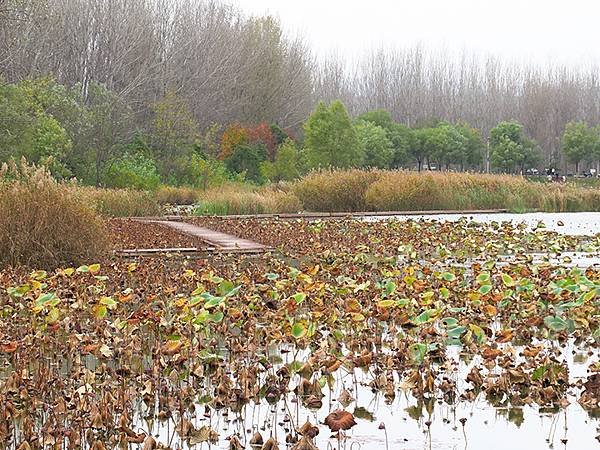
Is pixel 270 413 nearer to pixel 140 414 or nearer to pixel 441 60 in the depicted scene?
pixel 140 414

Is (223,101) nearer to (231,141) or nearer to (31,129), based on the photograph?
(231,141)

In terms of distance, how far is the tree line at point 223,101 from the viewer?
28.3m

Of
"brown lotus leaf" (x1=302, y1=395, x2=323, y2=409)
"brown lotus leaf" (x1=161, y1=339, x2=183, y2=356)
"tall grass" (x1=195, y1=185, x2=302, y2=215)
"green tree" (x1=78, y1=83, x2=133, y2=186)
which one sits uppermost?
"green tree" (x1=78, y1=83, x2=133, y2=186)

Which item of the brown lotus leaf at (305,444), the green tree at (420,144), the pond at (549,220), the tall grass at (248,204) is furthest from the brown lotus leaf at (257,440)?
the green tree at (420,144)

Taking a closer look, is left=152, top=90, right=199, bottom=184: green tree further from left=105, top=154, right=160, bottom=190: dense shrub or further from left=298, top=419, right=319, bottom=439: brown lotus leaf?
left=298, top=419, right=319, bottom=439: brown lotus leaf

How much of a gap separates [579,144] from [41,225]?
5155cm

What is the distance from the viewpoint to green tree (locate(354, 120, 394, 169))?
1887 inches

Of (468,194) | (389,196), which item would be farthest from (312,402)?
(468,194)

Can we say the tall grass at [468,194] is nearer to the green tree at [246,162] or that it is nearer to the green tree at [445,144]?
the green tree at [246,162]

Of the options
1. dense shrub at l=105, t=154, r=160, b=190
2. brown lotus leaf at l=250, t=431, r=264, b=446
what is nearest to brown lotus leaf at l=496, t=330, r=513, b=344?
brown lotus leaf at l=250, t=431, r=264, b=446

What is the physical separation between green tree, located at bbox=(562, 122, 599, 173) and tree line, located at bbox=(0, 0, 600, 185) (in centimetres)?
10

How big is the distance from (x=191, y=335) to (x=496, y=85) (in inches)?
2922

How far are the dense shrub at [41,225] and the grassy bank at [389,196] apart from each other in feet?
43.5

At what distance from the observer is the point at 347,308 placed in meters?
6.30
